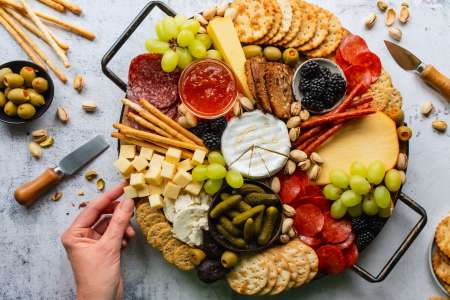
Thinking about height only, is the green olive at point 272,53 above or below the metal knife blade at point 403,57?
below

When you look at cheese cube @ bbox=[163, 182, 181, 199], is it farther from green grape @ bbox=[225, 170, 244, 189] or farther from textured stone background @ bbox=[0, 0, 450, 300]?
textured stone background @ bbox=[0, 0, 450, 300]

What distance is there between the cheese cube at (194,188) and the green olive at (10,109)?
768mm

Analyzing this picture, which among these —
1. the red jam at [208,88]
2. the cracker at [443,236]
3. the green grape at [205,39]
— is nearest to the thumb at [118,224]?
the red jam at [208,88]

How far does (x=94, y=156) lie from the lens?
234 cm

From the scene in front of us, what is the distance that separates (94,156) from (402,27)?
140 cm

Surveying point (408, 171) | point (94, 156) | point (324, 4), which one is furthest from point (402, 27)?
point (94, 156)

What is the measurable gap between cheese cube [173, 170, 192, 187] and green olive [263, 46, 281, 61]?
1.79ft

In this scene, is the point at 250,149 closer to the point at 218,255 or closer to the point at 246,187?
the point at 246,187

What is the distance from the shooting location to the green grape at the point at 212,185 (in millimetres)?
2092

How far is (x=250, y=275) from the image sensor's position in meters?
2.08

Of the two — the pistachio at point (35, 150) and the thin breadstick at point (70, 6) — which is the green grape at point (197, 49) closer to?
the thin breadstick at point (70, 6)

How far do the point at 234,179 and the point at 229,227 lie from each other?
18 cm

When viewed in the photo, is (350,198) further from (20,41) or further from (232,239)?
(20,41)

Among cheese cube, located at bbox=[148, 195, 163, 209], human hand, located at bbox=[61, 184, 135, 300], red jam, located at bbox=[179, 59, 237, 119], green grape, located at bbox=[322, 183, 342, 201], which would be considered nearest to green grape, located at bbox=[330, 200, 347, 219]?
green grape, located at bbox=[322, 183, 342, 201]
